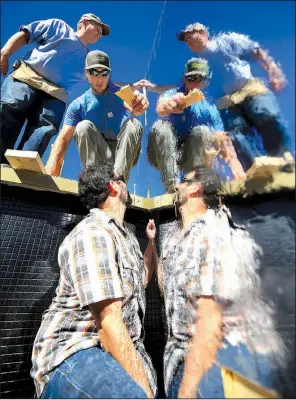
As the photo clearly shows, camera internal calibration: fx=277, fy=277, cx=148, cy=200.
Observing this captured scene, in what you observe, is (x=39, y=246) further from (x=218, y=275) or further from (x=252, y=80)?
(x=252, y=80)

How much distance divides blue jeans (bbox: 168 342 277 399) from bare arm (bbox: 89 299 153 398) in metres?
0.24

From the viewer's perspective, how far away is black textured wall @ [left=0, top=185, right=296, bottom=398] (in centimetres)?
74

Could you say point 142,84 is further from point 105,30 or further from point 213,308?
point 213,308

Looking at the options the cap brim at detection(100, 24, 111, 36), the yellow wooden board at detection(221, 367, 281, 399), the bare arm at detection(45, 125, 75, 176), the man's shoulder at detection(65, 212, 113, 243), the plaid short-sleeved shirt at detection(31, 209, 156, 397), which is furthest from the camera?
the bare arm at detection(45, 125, 75, 176)

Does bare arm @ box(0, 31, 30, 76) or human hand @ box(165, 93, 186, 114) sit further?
bare arm @ box(0, 31, 30, 76)

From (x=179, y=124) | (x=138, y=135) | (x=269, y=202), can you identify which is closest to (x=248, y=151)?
(x=269, y=202)

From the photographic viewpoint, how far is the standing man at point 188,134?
98cm

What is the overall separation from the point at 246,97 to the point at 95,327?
101cm

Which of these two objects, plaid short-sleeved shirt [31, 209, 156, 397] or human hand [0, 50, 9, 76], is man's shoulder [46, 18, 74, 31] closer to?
human hand [0, 50, 9, 76]

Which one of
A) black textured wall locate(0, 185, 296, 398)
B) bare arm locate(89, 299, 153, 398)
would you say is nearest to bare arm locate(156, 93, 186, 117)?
black textured wall locate(0, 185, 296, 398)

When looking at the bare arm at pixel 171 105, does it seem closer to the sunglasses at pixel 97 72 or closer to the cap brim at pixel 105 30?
the sunglasses at pixel 97 72

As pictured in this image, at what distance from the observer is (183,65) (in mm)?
1437

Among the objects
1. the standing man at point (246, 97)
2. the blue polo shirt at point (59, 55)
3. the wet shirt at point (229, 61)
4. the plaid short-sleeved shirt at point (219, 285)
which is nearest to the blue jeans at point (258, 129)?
the standing man at point (246, 97)

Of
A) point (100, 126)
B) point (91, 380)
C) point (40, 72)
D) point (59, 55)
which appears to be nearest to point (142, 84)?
point (100, 126)
